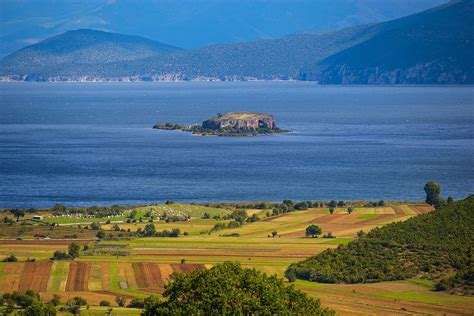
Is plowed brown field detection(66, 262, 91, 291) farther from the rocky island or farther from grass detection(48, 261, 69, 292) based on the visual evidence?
the rocky island

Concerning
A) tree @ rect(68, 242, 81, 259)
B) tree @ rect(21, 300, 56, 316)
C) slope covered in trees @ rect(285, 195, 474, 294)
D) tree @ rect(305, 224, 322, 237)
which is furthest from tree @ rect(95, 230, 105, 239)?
tree @ rect(21, 300, 56, 316)

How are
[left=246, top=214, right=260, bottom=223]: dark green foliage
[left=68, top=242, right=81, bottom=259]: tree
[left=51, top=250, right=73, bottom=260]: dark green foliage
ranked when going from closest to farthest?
[left=51, top=250, right=73, bottom=260]: dark green foliage, [left=68, top=242, right=81, bottom=259]: tree, [left=246, top=214, right=260, bottom=223]: dark green foliage

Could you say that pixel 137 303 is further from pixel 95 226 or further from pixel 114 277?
pixel 95 226

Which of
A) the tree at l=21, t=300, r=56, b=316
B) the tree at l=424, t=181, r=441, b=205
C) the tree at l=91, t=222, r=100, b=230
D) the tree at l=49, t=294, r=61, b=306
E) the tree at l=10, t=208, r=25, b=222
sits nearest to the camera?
the tree at l=21, t=300, r=56, b=316

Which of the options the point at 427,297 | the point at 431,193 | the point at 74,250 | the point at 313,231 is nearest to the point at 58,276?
the point at 74,250

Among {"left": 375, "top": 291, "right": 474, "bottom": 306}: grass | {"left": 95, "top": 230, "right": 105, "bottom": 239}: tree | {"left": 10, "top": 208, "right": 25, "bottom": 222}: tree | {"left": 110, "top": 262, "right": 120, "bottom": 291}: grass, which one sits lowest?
{"left": 375, "top": 291, "right": 474, "bottom": 306}: grass

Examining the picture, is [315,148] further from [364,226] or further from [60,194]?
[364,226]
